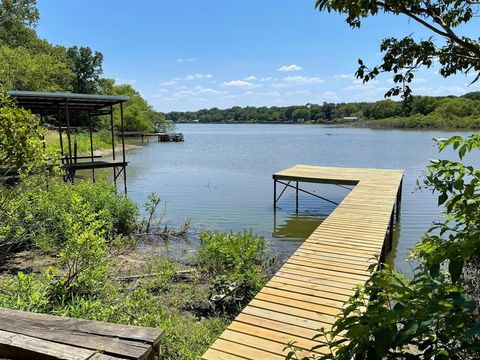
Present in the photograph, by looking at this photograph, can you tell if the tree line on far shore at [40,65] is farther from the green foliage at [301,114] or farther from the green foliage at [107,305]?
the green foliage at [301,114]

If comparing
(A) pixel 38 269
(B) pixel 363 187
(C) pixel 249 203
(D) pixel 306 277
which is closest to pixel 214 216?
(C) pixel 249 203

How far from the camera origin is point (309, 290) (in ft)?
13.2

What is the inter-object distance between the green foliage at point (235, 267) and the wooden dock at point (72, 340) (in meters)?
3.38

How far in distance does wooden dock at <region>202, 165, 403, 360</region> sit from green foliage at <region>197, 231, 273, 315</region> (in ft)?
2.18

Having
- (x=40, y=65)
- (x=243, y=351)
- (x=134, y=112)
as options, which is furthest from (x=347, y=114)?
(x=243, y=351)

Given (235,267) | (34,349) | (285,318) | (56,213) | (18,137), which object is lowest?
(235,267)

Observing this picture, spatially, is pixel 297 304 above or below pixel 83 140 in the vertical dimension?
below

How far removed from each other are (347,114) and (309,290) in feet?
453

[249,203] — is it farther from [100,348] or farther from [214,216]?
[100,348]

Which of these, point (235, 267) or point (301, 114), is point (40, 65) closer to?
point (235, 267)

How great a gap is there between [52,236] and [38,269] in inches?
41.4

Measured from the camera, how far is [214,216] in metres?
11.5

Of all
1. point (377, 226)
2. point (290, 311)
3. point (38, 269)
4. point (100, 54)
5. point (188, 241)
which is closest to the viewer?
point (290, 311)

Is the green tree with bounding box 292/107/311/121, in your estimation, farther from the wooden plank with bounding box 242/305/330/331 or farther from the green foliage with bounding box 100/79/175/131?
the wooden plank with bounding box 242/305/330/331
